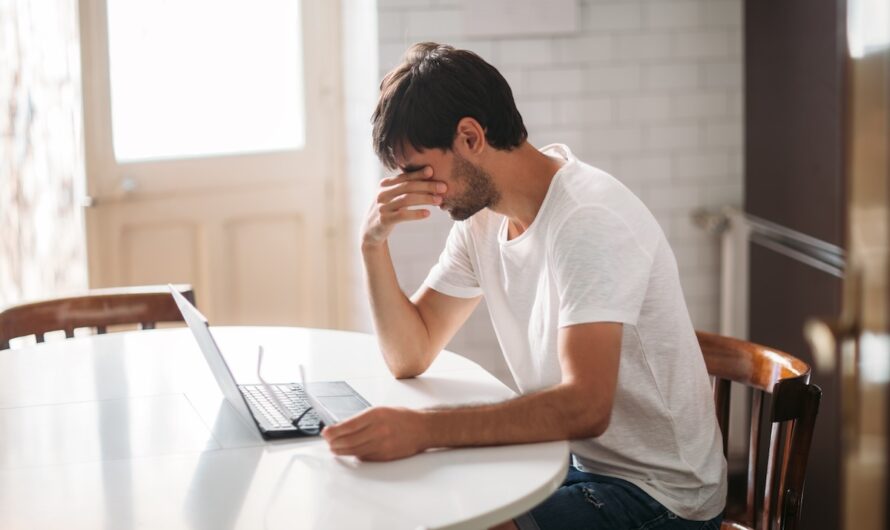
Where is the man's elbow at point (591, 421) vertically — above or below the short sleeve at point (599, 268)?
below

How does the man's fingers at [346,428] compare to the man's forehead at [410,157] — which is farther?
the man's forehead at [410,157]

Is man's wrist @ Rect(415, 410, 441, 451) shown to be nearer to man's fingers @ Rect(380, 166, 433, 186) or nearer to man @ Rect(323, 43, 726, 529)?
man @ Rect(323, 43, 726, 529)

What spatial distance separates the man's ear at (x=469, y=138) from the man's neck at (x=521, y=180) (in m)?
0.04

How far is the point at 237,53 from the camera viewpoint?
4.03 meters

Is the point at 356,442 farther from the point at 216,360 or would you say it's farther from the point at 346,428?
the point at 216,360

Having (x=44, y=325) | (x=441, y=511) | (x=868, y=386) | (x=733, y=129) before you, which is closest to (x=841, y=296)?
(x=733, y=129)

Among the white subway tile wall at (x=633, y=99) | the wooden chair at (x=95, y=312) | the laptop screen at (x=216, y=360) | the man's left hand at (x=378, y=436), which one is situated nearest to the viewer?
the man's left hand at (x=378, y=436)

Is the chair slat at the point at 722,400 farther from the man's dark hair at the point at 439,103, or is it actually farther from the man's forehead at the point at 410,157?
the man's forehead at the point at 410,157

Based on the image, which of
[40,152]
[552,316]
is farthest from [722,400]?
[40,152]

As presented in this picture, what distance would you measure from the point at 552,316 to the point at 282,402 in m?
0.49

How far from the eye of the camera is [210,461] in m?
1.58

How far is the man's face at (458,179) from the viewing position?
1938 mm

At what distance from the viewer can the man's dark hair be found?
190 centimetres

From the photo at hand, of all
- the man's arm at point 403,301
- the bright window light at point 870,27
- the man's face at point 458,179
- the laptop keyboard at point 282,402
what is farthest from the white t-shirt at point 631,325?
the bright window light at point 870,27
